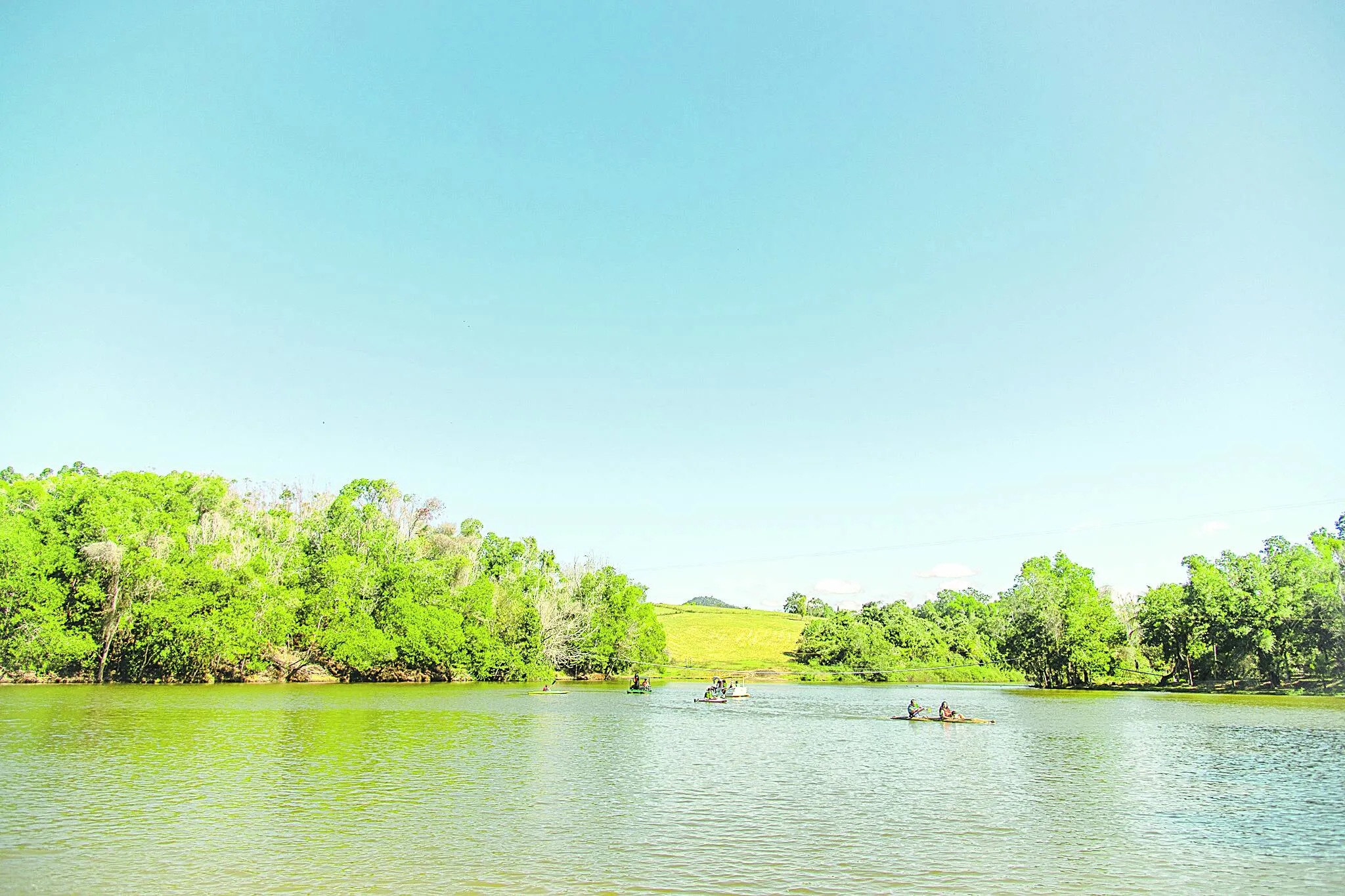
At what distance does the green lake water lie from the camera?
17.1m

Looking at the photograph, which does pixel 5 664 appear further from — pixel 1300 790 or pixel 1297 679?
pixel 1297 679

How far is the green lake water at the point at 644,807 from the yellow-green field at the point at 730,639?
90894 millimetres

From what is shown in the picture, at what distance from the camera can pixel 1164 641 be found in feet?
313

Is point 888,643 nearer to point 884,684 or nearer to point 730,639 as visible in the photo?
point 884,684

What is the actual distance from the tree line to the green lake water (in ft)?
120

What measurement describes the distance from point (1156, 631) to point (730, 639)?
270 ft

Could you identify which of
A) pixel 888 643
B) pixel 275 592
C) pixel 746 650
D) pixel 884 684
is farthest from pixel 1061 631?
pixel 275 592

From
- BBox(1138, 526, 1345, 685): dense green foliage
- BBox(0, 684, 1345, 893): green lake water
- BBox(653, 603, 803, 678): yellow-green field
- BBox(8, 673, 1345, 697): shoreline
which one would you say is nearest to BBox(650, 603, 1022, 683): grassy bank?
BBox(653, 603, 803, 678): yellow-green field

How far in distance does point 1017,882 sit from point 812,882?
4.15 m

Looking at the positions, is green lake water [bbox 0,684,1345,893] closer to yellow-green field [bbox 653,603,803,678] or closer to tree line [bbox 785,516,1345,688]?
Answer: tree line [bbox 785,516,1345,688]

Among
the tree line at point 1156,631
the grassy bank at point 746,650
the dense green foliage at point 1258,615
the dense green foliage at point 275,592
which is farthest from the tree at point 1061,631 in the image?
the dense green foliage at point 275,592

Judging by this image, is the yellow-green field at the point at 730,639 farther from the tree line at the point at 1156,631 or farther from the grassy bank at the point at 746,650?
the tree line at the point at 1156,631

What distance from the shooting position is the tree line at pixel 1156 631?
79.1 m

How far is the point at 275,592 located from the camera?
279 feet
